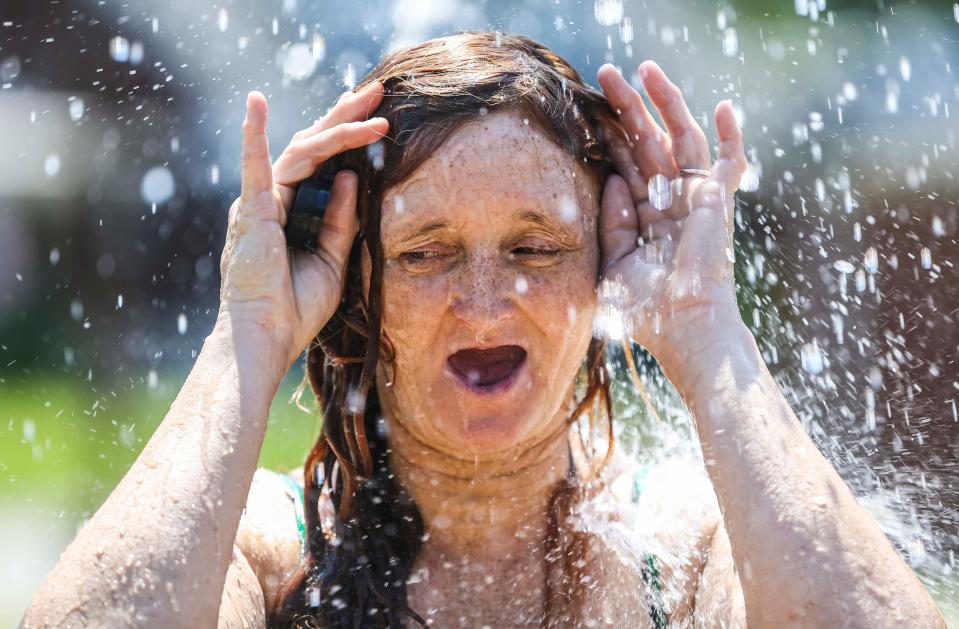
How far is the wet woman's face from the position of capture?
2.96 meters

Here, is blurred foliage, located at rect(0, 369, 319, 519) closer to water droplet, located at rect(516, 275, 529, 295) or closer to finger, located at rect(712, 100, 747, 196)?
water droplet, located at rect(516, 275, 529, 295)

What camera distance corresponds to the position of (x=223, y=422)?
2.57 m

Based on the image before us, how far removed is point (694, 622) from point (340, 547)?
1.14m

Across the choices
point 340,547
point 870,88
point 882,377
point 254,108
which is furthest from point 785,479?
point 870,88

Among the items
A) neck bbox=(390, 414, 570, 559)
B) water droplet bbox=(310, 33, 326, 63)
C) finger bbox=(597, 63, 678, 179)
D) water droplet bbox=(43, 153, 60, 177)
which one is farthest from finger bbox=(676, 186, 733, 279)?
water droplet bbox=(43, 153, 60, 177)

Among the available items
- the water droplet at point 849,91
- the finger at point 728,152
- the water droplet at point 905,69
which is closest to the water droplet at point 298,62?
the water droplet at point 849,91

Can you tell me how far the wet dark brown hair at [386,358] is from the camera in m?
2.99

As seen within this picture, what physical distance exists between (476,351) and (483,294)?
24 centimetres

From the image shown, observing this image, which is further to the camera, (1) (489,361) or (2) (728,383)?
(1) (489,361)

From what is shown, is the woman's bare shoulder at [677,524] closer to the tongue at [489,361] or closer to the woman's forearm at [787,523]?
the woman's forearm at [787,523]

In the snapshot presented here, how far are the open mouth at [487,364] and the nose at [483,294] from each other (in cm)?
15

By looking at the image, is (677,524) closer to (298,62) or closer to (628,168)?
(628,168)

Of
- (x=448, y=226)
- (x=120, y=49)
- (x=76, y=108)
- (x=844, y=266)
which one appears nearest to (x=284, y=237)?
(x=448, y=226)

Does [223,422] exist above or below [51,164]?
above
